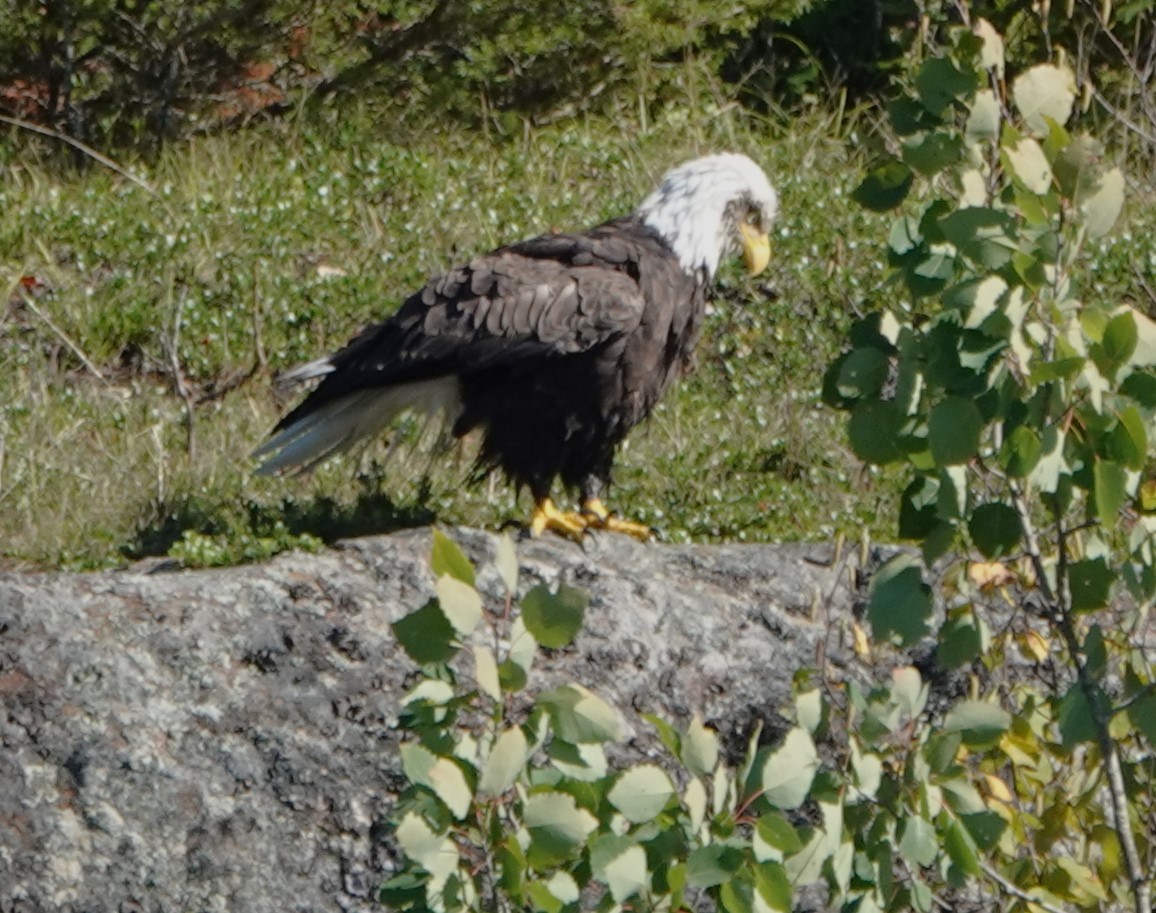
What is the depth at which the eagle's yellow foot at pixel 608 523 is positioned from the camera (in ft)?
18.8

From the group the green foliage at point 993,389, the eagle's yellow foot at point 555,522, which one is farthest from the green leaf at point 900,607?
the eagle's yellow foot at point 555,522

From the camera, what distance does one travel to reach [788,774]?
2463 mm

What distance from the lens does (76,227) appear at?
7.96 meters

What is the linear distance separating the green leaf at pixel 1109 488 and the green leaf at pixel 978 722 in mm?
297

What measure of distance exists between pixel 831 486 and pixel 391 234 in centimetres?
248

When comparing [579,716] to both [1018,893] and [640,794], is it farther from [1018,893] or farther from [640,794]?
[1018,893]

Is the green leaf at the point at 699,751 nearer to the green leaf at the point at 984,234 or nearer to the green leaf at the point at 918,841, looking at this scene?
the green leaf at the point at 918,841

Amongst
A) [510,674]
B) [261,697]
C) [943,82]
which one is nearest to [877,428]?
[943,82]

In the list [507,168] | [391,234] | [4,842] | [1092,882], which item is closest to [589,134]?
[507,168]

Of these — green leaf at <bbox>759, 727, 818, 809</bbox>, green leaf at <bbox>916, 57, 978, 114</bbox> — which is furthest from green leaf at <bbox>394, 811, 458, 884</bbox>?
green leaf at <bbox>916, 57, 978, 114</bbox>

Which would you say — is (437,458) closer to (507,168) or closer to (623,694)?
(623,694)

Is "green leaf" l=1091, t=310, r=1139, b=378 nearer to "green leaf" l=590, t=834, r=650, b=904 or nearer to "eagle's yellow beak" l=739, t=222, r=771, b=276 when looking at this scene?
"green leaf" l=590, t=834, r=650, b=904

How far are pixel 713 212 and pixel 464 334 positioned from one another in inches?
34.9

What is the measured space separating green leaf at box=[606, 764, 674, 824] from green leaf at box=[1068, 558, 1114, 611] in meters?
0.66
